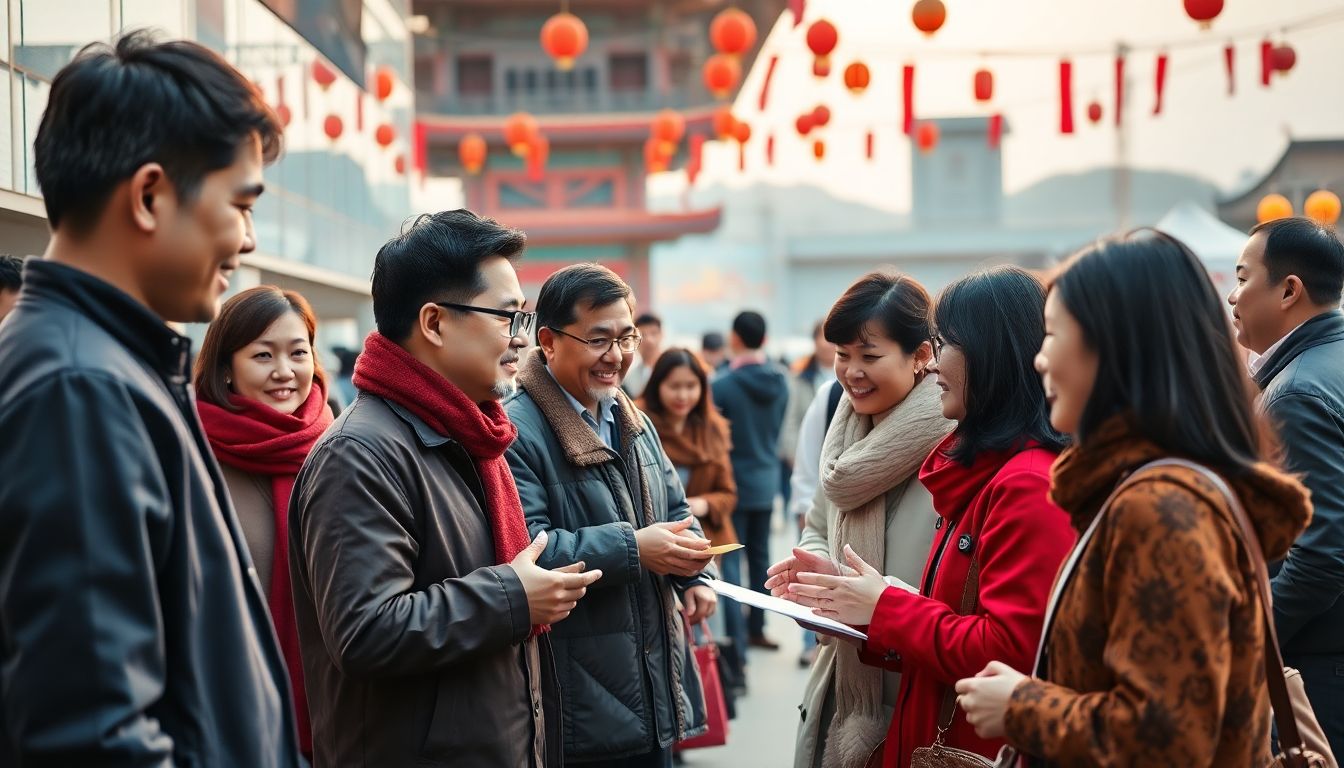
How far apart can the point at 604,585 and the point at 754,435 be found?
424 centimetres

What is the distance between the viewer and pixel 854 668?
268cm

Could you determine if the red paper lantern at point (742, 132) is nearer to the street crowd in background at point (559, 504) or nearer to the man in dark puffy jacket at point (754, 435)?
the man in dark puffy jacket at point (754, 435)

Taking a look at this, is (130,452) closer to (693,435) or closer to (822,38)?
(693,435)

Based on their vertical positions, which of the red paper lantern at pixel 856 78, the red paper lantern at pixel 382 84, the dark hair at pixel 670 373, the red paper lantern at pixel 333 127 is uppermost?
the red paper lantern at pixel 382 84

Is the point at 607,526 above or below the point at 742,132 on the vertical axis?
below

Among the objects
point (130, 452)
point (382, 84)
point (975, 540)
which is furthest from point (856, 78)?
point (130, 452)

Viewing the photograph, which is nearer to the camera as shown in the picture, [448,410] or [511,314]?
[448,410]

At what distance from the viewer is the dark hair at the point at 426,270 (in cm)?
222

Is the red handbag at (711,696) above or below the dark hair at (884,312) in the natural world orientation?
below

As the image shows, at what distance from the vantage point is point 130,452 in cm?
130

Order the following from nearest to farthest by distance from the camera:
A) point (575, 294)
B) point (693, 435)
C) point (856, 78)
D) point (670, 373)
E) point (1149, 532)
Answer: point (1149, 532)
point (575, 294)
point (670, 373)
point (693, 435)
point (856, 78)

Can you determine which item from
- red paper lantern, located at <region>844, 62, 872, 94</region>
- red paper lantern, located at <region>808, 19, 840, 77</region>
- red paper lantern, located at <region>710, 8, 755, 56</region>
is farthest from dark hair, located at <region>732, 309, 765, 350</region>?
red paper lantern, located at <region>710, 8, 755, 56</region>

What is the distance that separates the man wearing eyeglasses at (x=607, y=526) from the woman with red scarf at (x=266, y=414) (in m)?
0.60

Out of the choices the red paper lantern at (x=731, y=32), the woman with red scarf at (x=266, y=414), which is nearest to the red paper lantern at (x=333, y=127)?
the red paper lantern at (x=731, y=32)
